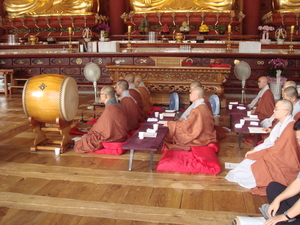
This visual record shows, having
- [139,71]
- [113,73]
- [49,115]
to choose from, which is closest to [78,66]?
[113,73]

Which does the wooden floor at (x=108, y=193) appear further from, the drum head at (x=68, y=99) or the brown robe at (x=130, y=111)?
the brown robe at (x=130, y=111)

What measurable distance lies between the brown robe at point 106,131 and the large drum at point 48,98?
15.8 inches

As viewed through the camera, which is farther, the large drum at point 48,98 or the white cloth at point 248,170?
the large drum at point 48,98

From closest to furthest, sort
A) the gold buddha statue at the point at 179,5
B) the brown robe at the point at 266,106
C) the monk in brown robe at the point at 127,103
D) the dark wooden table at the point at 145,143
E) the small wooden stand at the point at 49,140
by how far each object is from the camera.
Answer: the dark wooden table at the point at 145,143 → the small wooden stand at the point at 49,140 → the monk in brown robe at the point at 127,103 → the brown robe at the point at 266,106 → the gold buddha statue at the point at 179,5

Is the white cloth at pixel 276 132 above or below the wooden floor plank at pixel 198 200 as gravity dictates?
above

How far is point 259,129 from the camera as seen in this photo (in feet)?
14.4

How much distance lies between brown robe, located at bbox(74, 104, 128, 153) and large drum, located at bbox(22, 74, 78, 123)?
40 cm

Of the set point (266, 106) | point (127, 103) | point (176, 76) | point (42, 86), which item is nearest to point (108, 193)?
point (42, 86)

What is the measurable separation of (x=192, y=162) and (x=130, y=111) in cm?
177

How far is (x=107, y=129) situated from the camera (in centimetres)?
450

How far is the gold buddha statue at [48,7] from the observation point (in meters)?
11.0

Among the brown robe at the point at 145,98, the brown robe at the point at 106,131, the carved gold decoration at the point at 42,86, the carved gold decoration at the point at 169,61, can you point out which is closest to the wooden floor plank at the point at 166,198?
the brown robe at the point at 106,131

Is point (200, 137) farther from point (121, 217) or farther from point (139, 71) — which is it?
point (139, 71)

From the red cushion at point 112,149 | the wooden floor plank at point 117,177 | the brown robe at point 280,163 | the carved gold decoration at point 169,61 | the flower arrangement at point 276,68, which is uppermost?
the carved gold decoration at point 169,61
